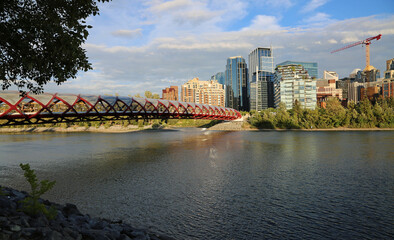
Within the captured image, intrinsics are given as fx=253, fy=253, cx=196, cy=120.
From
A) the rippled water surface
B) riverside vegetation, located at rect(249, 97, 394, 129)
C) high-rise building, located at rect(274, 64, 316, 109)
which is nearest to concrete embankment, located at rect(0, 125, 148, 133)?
riverside vegetation, located at rect(249, 97, 394, 129)

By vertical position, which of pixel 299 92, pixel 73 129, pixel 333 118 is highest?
pixel 299 92

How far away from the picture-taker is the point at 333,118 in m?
103

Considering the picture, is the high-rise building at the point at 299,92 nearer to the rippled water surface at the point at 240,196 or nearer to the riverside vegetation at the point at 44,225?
the rippled water surface at the point at 240,196

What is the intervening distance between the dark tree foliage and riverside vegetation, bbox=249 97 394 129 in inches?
4175

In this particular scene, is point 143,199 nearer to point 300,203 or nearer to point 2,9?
point 300,203

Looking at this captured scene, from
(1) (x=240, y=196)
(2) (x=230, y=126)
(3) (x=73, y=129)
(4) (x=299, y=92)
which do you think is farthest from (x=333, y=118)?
(3) (x=73, y=129)

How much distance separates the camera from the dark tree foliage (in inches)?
463

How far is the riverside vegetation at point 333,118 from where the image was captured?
3915 inches

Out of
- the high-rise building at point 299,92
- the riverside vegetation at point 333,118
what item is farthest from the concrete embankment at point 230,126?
the high-rise building at point 299,92

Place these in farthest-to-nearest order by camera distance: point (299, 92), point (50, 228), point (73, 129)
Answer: point (299, 92) < point (73, 129) < point (50, 228)

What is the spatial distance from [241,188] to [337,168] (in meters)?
14.5

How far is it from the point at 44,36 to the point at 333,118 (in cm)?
11037

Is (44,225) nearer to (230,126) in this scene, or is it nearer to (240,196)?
(240,196)

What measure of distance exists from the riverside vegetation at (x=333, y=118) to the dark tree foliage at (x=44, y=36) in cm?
10604
